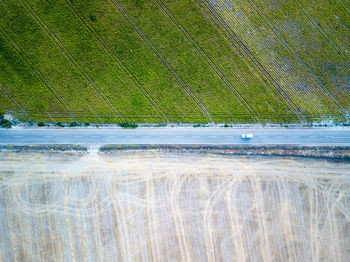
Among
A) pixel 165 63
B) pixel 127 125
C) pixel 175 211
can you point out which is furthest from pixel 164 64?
pixel 175 211

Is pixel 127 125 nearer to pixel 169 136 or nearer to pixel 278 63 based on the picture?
pixel 169 136

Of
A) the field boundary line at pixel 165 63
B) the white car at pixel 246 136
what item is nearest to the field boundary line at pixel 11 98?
the field boundary line at pixel 165 63

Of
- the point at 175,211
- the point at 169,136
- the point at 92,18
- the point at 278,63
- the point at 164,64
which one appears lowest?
the point at 175,211

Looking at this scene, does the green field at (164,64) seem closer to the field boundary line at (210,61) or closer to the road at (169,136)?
the field boundary line at (210,61)

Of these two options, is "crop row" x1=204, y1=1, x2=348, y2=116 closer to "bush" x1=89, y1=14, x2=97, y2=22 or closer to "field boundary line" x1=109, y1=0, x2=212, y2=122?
"field boundary line" x1=109, y1=0, x2=212, y2=122

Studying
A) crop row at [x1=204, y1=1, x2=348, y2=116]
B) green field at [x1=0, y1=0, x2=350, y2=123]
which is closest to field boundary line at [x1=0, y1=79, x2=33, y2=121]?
green field at [x1=0, y1=0, x2=350, y2=123]

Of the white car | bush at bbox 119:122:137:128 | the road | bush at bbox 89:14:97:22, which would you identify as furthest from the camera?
bush at bbox 89:14:97:22

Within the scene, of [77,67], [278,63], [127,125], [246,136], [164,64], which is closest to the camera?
[246,136]
